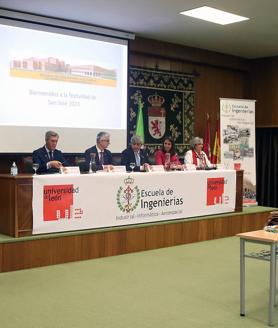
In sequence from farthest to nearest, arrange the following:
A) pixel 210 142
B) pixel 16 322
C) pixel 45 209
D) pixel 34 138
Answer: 1. pixel 210 142
2. pixel 34 138
3. pixel 45 209
4. pixel 16 322

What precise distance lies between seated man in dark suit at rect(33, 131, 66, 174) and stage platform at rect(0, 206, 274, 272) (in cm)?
74

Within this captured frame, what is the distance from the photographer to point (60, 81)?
6.68 metres

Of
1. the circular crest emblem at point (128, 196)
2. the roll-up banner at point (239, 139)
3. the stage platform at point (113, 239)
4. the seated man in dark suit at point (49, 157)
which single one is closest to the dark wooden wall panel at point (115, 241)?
the stage platform at point (113, 239)

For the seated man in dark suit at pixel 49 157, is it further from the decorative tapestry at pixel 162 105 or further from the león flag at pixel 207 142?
the león flag at pixel 207 142

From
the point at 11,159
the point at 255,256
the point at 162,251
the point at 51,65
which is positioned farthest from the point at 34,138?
the point at 255,256

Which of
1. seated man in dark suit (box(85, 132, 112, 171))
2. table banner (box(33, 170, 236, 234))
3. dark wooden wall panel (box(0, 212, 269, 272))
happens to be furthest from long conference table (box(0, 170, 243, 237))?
seated man in dark suit (box(85, 132, 112, 171))

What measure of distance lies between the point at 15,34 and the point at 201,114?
3610mm

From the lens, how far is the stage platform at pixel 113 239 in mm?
4703

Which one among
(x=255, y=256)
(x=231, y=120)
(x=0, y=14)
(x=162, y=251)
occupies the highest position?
(x=0, y=14)

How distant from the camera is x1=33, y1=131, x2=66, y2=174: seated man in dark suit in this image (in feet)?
17.3

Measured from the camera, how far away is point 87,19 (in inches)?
261

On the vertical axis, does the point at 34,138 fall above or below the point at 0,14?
below

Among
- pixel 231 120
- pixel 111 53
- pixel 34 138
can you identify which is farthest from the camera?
pixel 231 120

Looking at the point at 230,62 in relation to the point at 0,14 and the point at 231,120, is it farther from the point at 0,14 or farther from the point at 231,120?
the point at 0,14
